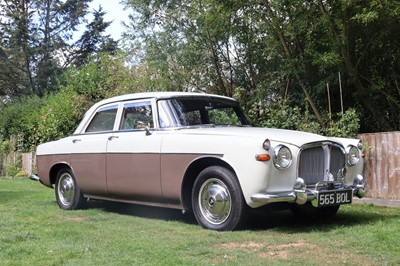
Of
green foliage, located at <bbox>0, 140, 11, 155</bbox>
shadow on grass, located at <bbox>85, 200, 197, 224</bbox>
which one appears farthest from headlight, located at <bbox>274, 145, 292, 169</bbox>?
green foliage, located at <bbox>0, 140, 11, 155</bbox>

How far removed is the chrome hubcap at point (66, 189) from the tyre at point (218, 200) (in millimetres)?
2934

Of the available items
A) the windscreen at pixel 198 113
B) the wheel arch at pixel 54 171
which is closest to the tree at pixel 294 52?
the windscreen at pixel 198 113

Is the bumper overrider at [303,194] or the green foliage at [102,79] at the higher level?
the green foliage at [102,79]

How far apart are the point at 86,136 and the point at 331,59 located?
14.8 feet

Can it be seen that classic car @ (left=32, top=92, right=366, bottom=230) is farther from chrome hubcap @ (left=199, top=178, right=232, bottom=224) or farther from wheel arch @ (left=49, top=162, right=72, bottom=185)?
wheel arch @ (left=49, top=162, right=72, bottom=185)

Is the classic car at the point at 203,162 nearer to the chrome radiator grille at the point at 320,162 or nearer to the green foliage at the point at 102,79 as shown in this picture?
the chrome radiator grille at the point at 320,162

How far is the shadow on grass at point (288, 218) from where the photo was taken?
21.0ft

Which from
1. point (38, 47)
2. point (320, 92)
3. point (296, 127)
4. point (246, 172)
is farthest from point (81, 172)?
point (38, 47)

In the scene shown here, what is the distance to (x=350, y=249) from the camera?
495 cm

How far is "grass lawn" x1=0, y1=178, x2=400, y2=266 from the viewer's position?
4688 millimetres

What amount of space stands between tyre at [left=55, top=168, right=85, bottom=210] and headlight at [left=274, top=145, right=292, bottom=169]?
3846mm

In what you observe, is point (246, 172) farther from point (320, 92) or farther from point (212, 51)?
point (212, 51)

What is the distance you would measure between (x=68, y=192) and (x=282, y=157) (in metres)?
4.24

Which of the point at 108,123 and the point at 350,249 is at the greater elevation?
the point at 108,123
